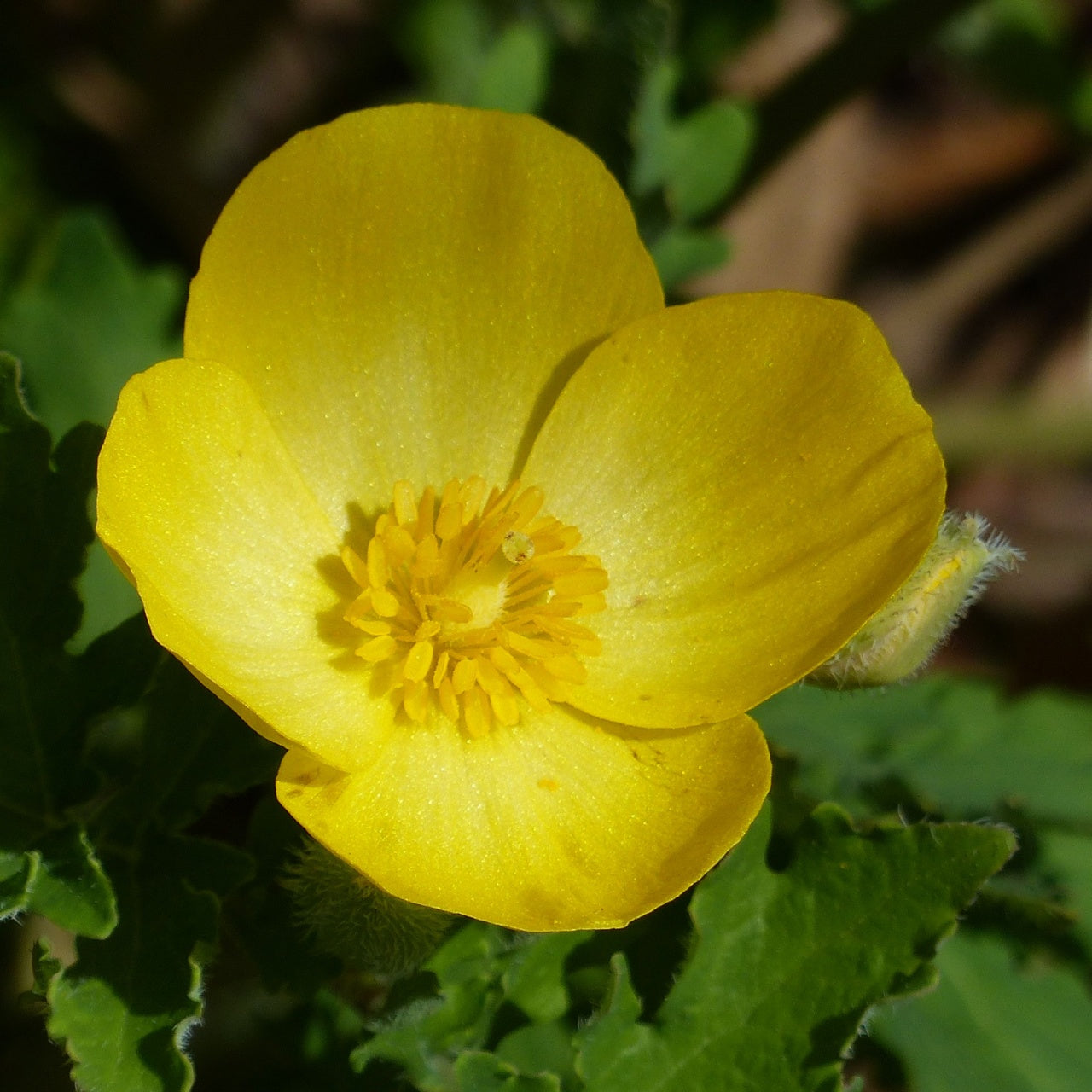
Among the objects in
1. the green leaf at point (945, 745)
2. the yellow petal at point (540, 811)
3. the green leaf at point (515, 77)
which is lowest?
the green leaf at point (945, 745)

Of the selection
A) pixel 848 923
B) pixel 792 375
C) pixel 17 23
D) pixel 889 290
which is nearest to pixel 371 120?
pixel 792 375

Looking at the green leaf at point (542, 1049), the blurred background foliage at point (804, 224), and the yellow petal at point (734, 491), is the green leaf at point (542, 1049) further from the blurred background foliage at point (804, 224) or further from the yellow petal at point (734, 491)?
the yellow petal at point (734, 491)

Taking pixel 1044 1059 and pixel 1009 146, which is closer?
pixel 1044 1059

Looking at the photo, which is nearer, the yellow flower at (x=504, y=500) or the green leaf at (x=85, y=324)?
the yellow flower at (x=504, y=500)

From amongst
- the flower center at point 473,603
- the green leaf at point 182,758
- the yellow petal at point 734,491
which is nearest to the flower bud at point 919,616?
the yellow petal at point 734,491

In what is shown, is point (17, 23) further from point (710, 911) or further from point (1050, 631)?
point (1050, 631)

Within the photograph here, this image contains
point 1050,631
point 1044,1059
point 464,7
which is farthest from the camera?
point 1050,631
